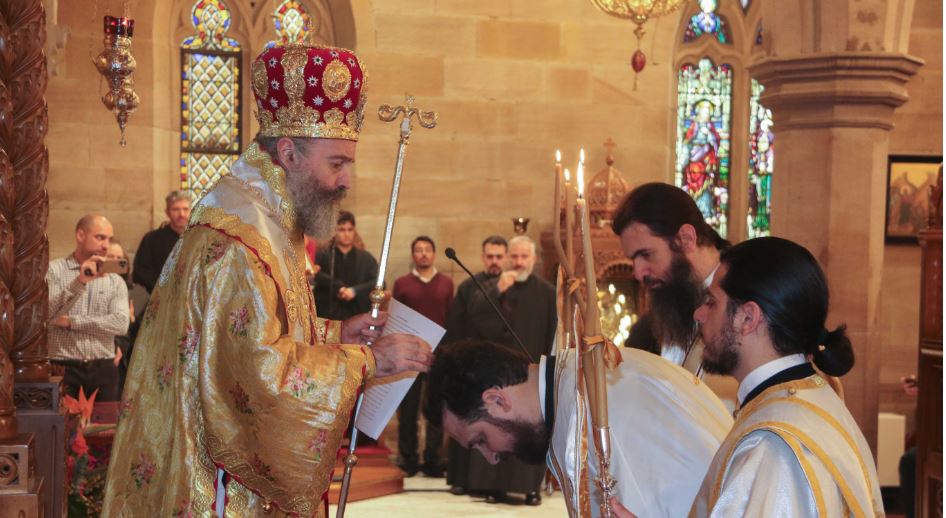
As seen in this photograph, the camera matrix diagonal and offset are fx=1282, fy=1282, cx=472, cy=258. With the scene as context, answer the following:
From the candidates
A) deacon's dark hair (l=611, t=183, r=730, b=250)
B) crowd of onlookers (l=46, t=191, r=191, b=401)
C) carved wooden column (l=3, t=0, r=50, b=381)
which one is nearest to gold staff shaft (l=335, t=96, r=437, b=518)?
deacon's dark hair (l=611, t=183, r=730, b=250)

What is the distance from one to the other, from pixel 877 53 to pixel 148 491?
5709mm

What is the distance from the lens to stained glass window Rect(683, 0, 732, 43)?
12523mm

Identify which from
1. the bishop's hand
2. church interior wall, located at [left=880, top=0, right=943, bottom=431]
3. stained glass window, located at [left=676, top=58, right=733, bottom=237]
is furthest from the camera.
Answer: stained glass window, located at [left=676, top=58, right=733, bottom=237]

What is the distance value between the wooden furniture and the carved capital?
→ 3.36 feet

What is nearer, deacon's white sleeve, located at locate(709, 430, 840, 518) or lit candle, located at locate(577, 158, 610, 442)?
lit candle, located at locate(577, 158, 610, 442)

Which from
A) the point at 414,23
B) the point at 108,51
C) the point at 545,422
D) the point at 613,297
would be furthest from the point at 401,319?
the point at 414,23

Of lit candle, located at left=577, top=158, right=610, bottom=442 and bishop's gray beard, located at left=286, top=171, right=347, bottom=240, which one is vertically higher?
bishop's gray beard, located at left=286, top=171, right=347, bottom=240

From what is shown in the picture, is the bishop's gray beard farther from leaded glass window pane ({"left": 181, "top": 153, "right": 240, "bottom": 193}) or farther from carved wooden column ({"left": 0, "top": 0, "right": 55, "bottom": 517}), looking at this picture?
leaded glass window pane ({"left": 181, "top": 153, "right": 240, "bottom": 193})

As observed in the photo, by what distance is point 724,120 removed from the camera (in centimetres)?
1257

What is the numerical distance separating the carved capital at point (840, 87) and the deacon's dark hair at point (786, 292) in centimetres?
532

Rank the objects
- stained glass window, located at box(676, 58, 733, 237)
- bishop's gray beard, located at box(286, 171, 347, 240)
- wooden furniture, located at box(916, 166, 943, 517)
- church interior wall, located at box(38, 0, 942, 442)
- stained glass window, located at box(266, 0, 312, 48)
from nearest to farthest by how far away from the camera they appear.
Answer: bishop's gray beard, located at box(286, 171, 347, 240) < wooden furniture, located at box(916, 166, 943, 517) < church interior wall, located at box(38, 0, 942, 442) < stained glass window, located at box(266, 0, 312, 48) < stained glass window, located at box(676, 58, 733, 237)

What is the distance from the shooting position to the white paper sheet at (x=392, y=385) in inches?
141

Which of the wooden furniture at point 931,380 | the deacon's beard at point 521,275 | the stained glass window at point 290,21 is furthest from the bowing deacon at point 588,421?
the stained glass window at point 290,21

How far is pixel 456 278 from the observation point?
11273 mm
